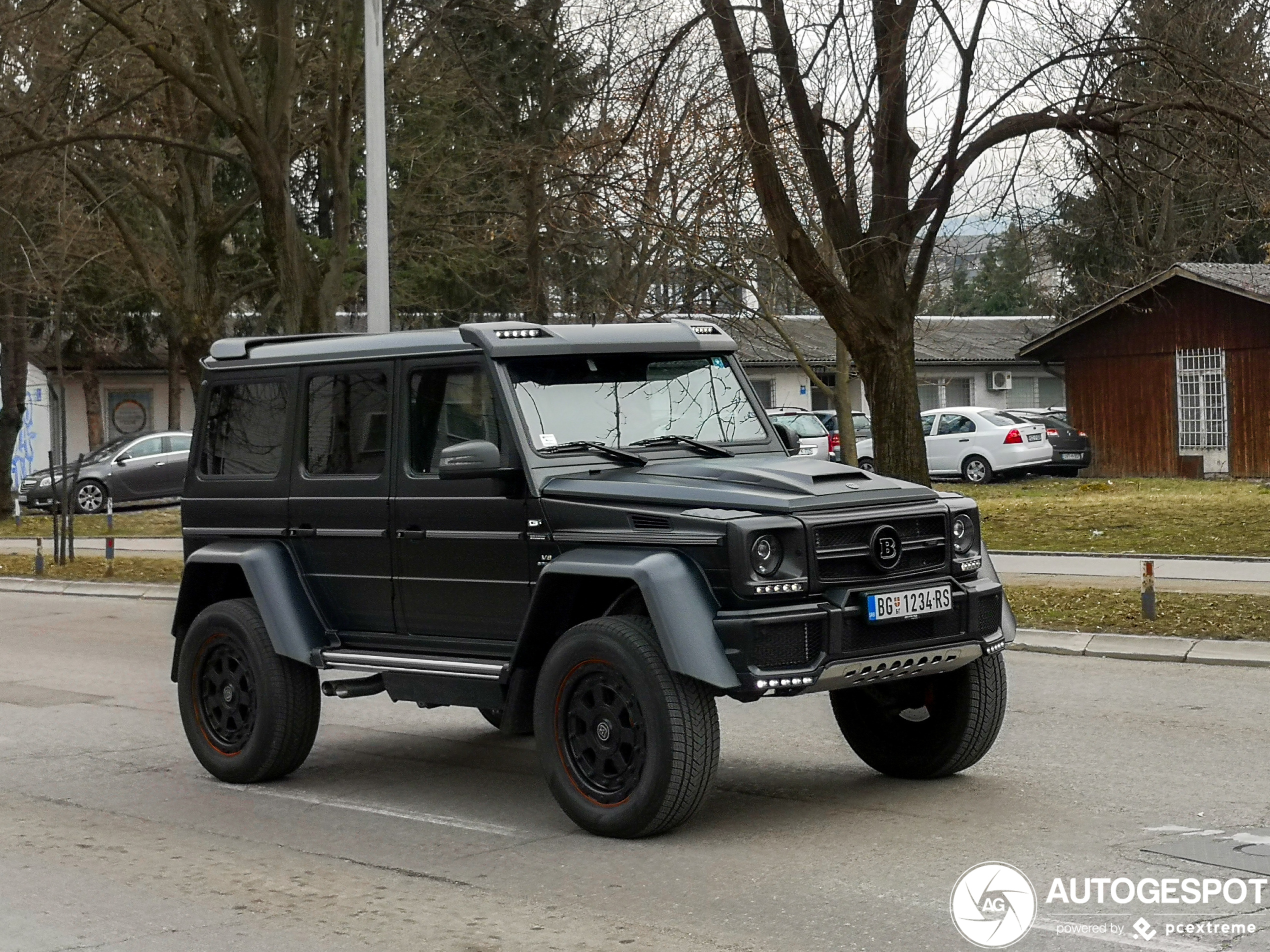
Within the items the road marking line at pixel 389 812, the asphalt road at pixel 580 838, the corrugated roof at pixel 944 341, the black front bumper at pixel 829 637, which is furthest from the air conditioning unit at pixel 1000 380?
the black front bumper at pixel 829 637

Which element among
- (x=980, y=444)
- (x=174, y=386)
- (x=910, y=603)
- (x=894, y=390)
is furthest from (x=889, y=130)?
(x=174, y=386)

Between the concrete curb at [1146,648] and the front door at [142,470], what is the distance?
27797 millimetres

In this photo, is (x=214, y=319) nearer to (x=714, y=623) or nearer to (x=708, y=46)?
(x=708, y=46)

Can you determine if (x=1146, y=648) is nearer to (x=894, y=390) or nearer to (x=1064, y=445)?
(x=894, y=390)

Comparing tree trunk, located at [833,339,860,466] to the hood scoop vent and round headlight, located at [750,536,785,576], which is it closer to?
the hood scoop vent

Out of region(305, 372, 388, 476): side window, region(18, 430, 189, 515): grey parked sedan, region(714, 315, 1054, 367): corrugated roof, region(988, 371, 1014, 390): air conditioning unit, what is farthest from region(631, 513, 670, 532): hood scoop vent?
region(988, 371, 1014, 390): air conditioning unit

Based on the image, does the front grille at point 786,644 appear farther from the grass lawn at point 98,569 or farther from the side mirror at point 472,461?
the grass lawn at point 98,569

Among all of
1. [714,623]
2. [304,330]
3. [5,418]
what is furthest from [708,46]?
[5,418]

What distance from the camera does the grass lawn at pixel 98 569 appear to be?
884 inches

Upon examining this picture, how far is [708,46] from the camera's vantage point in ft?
69.7

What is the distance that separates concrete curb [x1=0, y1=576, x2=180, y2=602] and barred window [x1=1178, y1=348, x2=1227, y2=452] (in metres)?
23.4

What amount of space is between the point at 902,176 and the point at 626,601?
1103cm

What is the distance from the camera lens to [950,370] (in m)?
62.0

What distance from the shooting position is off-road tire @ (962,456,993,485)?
118 ft
